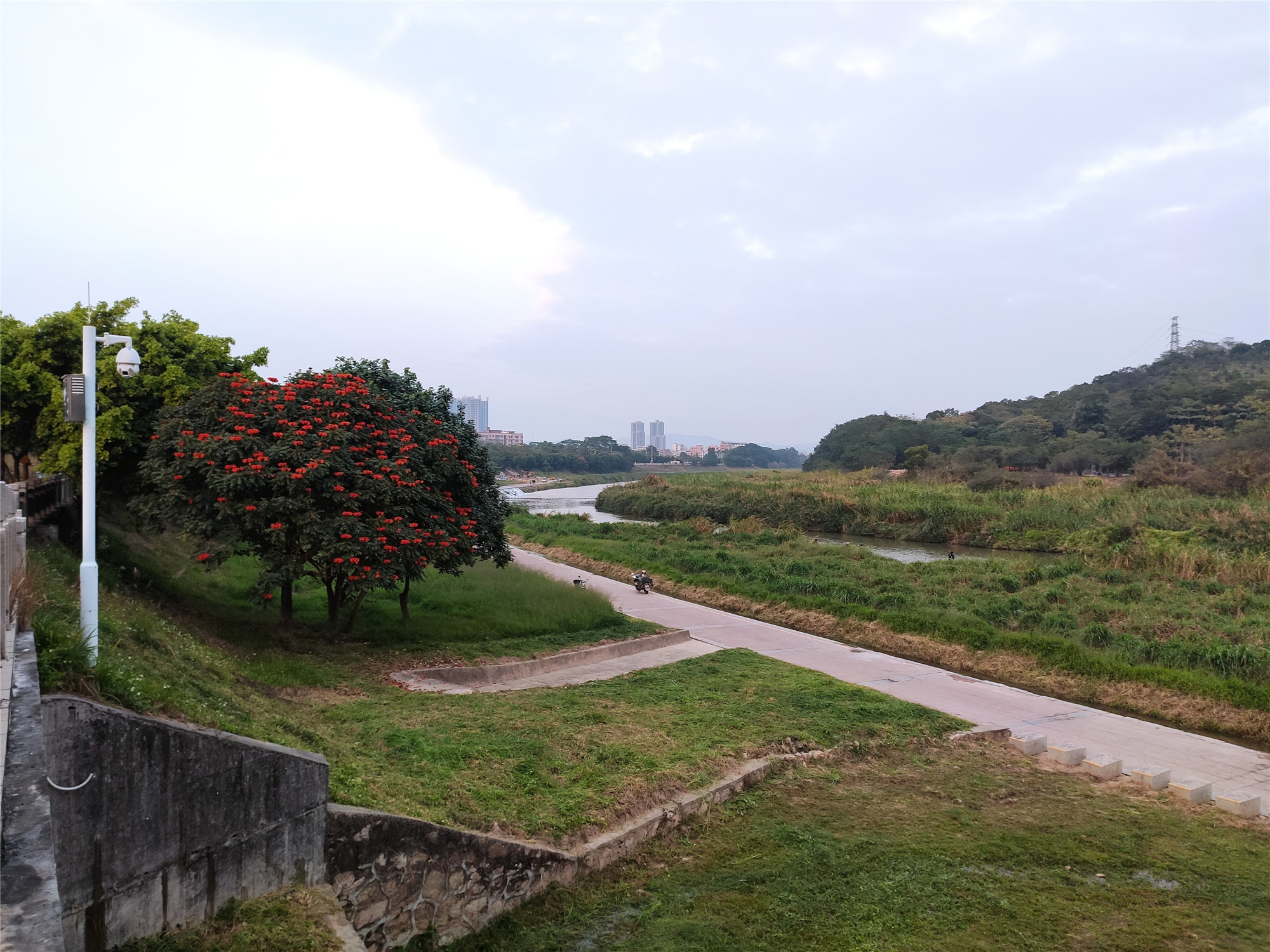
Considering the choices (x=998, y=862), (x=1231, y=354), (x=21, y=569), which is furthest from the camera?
(x=1231, y=354)

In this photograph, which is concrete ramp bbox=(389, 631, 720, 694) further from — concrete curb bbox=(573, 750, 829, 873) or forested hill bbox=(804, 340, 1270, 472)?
forested hill bbox=(804, 340, 1270, 472)

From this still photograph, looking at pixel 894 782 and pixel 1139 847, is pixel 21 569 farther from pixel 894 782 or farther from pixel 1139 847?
pixel 1139 847

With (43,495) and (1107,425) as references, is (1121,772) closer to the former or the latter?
(43,495)

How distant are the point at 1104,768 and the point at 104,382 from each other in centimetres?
1486

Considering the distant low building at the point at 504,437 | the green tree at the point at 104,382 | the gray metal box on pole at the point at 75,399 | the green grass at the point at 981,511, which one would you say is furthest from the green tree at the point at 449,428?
the distant low building at the point at 504,437

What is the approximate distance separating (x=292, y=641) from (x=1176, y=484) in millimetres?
44636

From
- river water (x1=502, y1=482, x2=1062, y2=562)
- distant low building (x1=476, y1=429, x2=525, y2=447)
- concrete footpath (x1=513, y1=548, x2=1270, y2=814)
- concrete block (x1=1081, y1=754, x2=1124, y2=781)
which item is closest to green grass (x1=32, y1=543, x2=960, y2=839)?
concrete footpath (x1=513, y1=548, x2=1270, y2=814)

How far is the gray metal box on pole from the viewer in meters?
6.88

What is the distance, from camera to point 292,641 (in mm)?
11773

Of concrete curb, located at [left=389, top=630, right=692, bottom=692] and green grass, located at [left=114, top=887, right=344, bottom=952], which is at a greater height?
green grass, located at [left=114, top=887, right=344, bottom=952]

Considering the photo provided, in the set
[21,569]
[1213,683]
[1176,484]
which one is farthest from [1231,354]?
[21,569]

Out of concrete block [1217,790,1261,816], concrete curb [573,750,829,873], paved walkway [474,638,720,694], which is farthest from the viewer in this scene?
paved walkway [474,638,720,694]

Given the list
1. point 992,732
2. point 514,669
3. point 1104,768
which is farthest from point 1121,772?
point 514,669

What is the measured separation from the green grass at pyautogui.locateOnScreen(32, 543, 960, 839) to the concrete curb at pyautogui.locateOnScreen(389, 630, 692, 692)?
0.44 m
